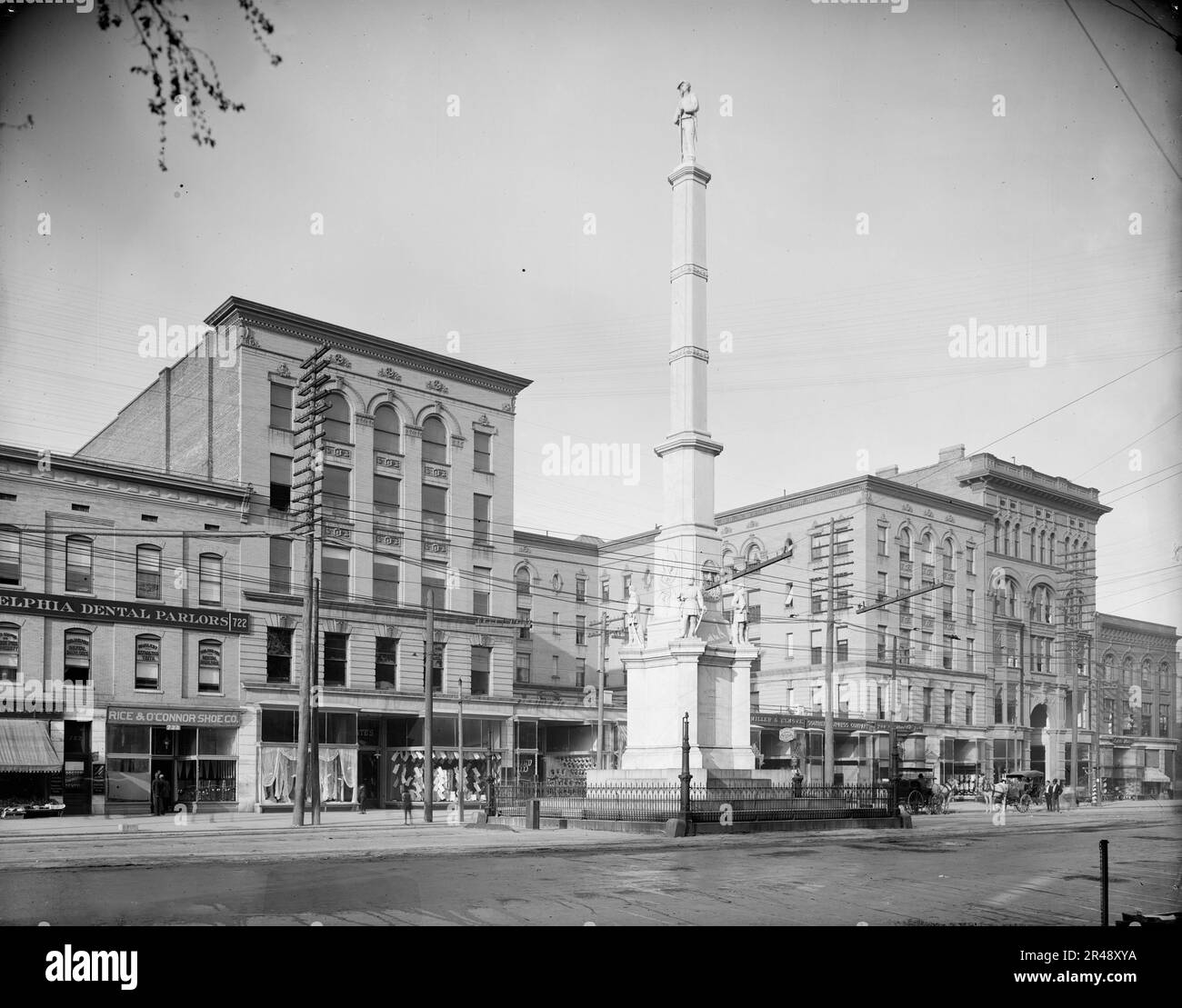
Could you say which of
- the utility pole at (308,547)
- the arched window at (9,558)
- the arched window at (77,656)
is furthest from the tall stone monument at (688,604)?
the arched window at (9,558)

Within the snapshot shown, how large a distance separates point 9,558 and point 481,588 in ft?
68.5

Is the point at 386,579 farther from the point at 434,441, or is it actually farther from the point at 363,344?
the point at 363,344

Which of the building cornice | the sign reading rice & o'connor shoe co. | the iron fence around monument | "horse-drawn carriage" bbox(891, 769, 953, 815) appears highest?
the building cornice

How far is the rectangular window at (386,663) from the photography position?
161 feet

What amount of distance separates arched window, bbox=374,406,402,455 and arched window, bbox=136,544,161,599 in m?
11.0

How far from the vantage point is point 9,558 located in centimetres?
3806

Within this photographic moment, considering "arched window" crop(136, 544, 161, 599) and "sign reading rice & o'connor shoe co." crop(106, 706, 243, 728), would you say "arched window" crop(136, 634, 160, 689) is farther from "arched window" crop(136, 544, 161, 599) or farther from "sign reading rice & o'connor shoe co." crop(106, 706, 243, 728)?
"arched window" crop(136, 544, 161, 599)

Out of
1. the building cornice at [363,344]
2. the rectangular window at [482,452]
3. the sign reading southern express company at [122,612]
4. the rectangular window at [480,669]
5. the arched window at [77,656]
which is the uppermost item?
the building cornice at [363,344]

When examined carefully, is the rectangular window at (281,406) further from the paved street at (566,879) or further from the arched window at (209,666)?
the paved street at (566,879)

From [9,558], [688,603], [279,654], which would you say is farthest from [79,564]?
[688,603]

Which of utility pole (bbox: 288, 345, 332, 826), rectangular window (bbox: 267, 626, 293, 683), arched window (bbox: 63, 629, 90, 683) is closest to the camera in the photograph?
utility pole (bbox: 288, 345, 332, 826)

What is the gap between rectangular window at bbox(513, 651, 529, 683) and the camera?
67.3m

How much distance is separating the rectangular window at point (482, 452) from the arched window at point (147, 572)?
52.5 ft

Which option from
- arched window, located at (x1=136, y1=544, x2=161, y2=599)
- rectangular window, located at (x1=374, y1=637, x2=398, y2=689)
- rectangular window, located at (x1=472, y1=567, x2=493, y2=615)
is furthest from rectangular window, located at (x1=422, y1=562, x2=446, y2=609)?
arched window, located at (x1=136, y1=544, x2=161, y2=599)
